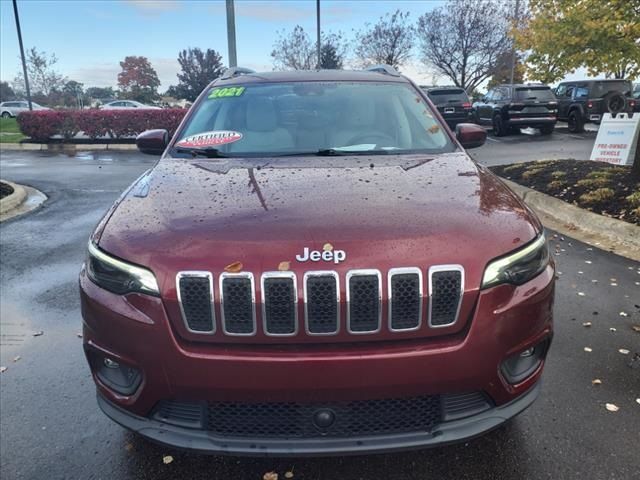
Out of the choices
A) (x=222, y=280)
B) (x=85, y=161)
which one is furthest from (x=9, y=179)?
(x=222, y=280)

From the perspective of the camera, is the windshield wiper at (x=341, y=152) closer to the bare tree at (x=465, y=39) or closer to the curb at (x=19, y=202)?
the curb at (x=19, y=202)

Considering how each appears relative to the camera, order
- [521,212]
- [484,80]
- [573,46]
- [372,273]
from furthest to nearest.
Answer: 1. [484,80]
2. [573,46]
3. [521,212]
4. [372,273]

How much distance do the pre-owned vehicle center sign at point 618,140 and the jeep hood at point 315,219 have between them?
8.39 m

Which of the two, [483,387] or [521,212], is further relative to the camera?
[521,212]

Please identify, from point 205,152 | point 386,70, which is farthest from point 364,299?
point 386,70

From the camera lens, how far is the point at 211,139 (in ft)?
10.8

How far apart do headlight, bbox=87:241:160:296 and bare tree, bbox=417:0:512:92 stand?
37037 mm

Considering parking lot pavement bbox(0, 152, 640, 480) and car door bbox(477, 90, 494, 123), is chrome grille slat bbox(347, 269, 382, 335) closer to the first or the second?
parking lot pavement bbox(0, 152, 640, 480)

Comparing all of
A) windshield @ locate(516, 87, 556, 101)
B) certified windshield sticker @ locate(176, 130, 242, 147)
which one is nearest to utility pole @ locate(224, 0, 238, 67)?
certified windshield sticker @ locate(176, 130, 242, 147)

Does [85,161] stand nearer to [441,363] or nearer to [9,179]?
[9,179]

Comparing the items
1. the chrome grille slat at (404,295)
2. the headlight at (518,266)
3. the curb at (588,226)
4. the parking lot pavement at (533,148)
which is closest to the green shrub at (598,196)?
the curb at (588,226)

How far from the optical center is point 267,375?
1.85 meters

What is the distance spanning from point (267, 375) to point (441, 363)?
0.62 m

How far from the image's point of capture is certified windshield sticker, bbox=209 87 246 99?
374 cm
